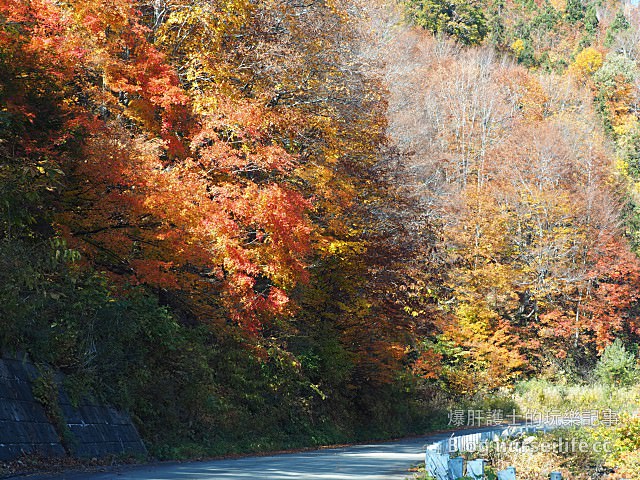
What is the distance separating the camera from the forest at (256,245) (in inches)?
610

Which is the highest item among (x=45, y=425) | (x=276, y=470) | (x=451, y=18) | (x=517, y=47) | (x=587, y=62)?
(x=451, y=18)

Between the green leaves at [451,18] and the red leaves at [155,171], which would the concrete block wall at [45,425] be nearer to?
the red leaves at [155,171]

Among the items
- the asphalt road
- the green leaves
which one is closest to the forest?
the asphalt road

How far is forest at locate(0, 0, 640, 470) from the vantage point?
50.9 feet

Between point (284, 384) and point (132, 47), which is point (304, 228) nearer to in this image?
point (284, 384)

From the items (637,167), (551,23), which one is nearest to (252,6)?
(637,167)

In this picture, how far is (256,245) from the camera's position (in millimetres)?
20406

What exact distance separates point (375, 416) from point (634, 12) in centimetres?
8189

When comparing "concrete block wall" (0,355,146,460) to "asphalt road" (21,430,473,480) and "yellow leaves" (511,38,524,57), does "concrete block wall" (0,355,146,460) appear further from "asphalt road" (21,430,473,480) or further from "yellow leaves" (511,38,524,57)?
"yellow leaves" (511,38,524,57)

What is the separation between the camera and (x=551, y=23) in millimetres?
90688

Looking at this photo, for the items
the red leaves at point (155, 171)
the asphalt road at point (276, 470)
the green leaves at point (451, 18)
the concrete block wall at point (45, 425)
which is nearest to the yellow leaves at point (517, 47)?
the green leaves at point (451, 18)

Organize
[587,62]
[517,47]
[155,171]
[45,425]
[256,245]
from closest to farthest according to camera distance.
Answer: [45,425] → [155,171] → [256,245] → [587,62] → [517,47]

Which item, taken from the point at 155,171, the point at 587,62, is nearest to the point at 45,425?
the point at 155,171

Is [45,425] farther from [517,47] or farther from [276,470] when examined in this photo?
[517,47]
